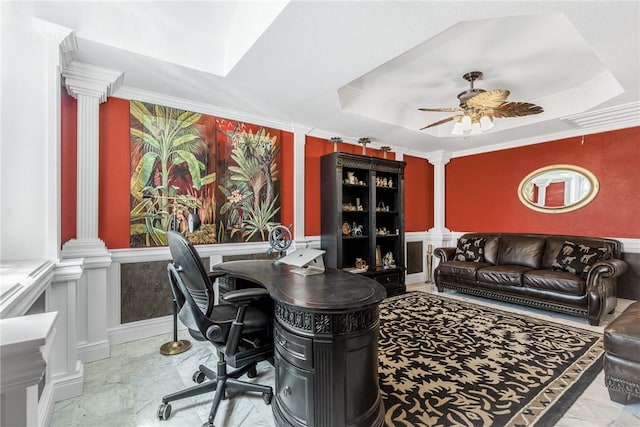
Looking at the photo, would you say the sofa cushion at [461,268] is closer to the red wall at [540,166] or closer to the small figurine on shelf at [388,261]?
the small figurine on shelf at [388,261]

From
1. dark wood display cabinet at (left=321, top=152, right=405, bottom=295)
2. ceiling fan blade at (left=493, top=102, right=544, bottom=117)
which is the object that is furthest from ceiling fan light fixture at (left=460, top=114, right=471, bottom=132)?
dark wood display cabinet at (left=321, top=152, right=405, bottom=295)

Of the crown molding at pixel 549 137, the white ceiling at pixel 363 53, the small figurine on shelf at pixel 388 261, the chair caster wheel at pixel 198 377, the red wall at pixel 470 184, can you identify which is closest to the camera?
the white ceiling at pixel 363 53

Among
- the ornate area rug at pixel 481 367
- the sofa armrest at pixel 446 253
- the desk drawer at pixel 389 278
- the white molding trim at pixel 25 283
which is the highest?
the white molding trim at pixel 25 283

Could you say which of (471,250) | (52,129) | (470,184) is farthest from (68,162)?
(470,184)

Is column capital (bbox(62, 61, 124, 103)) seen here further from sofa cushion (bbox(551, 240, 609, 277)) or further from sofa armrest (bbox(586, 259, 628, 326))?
sofa cushion (bbox(551, 240, 609, 277))

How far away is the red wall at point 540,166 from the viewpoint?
12.6 ft

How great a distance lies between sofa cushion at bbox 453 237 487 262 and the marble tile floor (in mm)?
2601

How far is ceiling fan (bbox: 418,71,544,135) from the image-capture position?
2711 millimetres

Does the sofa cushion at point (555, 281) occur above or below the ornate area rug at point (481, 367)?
above

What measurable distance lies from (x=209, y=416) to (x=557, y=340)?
327 centimetres

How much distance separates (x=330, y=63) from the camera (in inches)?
96.7

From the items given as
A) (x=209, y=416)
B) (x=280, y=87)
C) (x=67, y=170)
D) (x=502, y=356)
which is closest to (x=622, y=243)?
(x=502, y=356)

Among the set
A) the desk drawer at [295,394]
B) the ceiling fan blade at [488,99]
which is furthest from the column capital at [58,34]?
the ceiling fan blade at [488,99]

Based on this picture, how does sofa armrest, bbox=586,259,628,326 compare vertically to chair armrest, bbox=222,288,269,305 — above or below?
below
